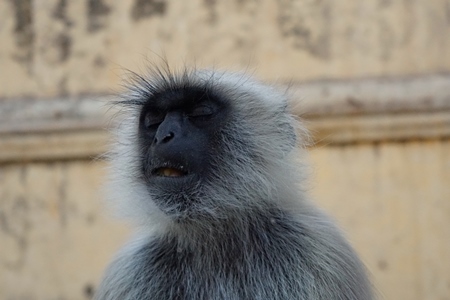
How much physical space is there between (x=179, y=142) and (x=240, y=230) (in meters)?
0.48

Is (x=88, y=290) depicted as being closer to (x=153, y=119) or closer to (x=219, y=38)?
(x=219, y=38)

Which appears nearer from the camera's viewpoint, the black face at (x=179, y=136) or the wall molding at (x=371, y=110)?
the black face at (x=179, y=136)

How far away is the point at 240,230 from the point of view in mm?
4117

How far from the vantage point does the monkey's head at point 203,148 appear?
4.04m

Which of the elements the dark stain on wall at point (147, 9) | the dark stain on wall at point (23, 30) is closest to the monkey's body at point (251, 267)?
the dark stain on wall at point (147, 9)

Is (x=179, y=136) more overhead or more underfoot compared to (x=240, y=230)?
more overhead

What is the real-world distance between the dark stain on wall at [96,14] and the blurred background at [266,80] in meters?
0.01

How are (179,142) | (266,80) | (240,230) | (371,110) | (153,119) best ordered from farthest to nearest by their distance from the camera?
(371,110), (266,80), (153,119), (240,230), (179,142)

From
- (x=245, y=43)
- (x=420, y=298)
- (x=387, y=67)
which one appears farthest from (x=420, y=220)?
(x=245, y=43)

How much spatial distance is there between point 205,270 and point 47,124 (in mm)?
4420

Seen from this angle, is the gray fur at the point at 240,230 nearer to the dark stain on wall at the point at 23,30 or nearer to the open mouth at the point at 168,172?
the open mouth at the point at 168,172

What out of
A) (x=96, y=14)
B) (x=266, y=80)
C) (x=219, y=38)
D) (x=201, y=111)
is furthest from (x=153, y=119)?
(x=96, y=14)

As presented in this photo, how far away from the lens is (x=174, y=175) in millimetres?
4055

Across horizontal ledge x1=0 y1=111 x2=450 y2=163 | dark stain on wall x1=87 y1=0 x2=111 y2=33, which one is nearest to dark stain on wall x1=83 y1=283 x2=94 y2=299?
horizontal ledge x1=0 y1=111 x2=450 y2=163
